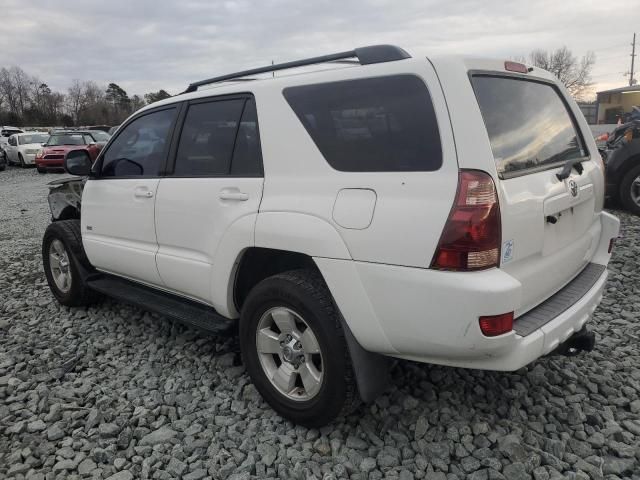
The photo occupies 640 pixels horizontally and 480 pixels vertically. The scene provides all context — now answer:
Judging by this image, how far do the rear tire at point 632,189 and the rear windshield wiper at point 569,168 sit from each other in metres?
5.68

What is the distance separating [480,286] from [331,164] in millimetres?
898

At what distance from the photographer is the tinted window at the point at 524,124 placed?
7.43 feet

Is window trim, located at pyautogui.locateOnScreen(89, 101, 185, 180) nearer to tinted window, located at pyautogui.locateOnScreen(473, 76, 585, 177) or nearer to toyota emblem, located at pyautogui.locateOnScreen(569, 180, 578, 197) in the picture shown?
tinted window, located at pyautogui.locateOnScreen(473, 76, 585, 177)

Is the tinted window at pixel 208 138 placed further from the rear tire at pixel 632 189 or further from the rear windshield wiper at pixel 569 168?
the rear tire at pixel 632 189

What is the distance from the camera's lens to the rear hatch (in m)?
2.21

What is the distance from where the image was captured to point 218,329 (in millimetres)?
3004

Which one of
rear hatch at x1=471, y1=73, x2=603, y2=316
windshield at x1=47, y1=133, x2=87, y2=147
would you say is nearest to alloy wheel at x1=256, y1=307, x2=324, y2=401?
rear hatch at x1=471, y1=73, x2=603, y2=316

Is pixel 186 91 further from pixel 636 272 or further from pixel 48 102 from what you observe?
pixel 48 102

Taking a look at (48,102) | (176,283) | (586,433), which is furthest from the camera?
(48,102)

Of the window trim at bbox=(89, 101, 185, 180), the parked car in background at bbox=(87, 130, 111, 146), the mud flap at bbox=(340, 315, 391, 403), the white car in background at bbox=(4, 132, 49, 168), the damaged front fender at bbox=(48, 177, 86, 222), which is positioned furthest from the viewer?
the white car in background at bbox=(4, 132, 49, 168)

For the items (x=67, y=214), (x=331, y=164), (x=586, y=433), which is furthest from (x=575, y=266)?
(x=67, y=214)

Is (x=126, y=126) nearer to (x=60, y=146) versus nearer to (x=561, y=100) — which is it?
(x=561, y=100)

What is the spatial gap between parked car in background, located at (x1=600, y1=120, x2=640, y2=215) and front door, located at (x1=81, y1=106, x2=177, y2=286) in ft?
22.3

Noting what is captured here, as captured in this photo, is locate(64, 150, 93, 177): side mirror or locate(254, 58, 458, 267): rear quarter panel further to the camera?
locate(64, 150, 93, 177): side mirror
